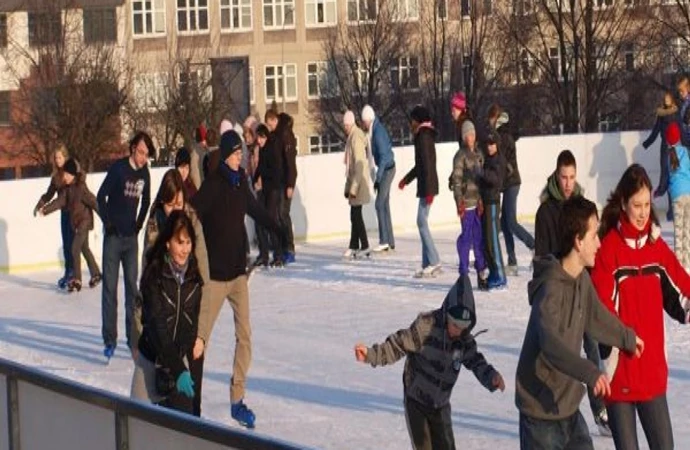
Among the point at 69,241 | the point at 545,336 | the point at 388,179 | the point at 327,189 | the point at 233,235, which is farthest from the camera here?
the point at 327,189

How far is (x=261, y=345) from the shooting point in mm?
14461

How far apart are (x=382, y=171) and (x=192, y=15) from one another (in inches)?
2102

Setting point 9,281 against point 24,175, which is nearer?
point 9,281

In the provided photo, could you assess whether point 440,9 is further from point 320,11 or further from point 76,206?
point 76,206

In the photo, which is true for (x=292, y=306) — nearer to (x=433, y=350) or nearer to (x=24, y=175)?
(x=433, y=350)

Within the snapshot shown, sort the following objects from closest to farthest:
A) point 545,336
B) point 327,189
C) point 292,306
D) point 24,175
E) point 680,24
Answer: point 545,336 → point 292,306 → point 327,189 → point 680,24 → point 24,175

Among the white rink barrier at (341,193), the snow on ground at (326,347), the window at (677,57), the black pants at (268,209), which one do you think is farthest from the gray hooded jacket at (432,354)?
the window at (677,57)

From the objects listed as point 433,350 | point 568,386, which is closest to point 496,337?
point 433,350

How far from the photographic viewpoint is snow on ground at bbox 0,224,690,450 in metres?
10.8

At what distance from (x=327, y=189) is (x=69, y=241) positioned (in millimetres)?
5648

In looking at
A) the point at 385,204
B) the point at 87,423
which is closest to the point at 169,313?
the point at 87,423

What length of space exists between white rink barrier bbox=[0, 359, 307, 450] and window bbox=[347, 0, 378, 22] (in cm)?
5653

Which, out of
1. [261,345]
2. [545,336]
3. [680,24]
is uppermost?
[680,24]

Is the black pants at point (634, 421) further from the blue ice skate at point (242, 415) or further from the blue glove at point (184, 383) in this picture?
the blue ice skate at point (242, 415)
